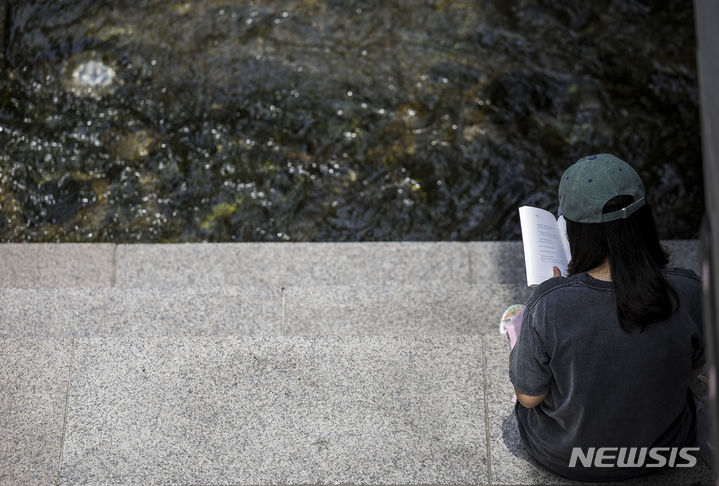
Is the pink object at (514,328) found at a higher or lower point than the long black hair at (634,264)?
lower

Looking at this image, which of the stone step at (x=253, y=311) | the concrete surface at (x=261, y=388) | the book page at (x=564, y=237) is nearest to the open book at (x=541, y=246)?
the book page at (x=564, y=237)

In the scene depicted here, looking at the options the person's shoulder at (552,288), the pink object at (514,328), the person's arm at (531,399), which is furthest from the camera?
the pink object at (514,328)

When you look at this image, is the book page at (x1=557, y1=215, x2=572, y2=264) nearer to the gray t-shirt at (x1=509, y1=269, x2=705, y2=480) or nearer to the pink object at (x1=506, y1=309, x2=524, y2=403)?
the pink object at (x1=506, y1=309, x2=524, y2=403)

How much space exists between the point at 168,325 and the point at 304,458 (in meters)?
1.23

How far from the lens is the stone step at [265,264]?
5031 millimetres

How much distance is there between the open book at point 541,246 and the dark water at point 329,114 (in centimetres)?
321

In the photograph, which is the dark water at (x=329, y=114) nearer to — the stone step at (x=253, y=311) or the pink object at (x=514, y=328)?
the stone step at (x=253, y=311)

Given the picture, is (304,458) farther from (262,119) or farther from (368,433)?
(262,119)

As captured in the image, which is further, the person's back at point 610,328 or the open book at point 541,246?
the open book at point 541,246

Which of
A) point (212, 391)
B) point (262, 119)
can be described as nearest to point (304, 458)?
point (212, 391)

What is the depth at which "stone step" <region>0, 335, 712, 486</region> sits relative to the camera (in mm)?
3221

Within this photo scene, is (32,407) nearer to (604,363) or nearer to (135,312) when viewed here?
(135,312)

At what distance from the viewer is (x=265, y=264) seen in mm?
5145

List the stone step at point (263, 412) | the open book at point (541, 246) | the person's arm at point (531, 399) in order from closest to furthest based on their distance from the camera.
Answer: the person's arm at point (531, 399)
the open book at point (541, 246)
the stone step at point (263, 412)
